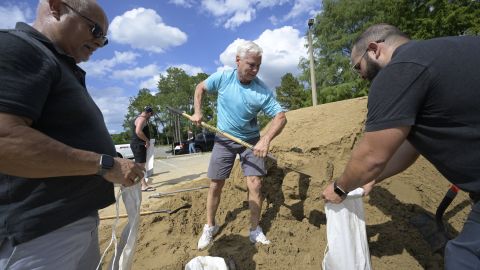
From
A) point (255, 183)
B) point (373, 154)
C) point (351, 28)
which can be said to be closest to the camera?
point (373, 154)

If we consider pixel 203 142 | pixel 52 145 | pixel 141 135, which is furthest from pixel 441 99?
pixel 203 142

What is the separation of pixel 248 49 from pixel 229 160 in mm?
1190

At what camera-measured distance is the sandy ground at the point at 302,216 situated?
2938 mm

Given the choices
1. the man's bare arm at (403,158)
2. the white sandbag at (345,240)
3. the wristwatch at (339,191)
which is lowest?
the white sandbag at (345,240)

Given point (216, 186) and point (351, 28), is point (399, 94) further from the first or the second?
point (351, 28)

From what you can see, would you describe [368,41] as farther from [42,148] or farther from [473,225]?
[42,148]

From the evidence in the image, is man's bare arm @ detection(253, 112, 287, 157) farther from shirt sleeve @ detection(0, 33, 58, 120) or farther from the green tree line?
the green tree line

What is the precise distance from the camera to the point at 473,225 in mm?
1484

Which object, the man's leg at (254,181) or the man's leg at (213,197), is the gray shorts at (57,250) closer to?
the man's leg at (213,197)

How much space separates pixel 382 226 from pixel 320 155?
1292mm

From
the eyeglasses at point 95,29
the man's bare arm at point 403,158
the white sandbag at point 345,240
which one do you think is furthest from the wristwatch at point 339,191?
the eyeglasses at point 95,29

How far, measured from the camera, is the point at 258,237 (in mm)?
3217

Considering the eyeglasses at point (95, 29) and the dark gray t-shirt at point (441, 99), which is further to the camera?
the eyeglasses at point (95, 29)

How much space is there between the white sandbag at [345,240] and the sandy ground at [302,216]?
57 centimetres
